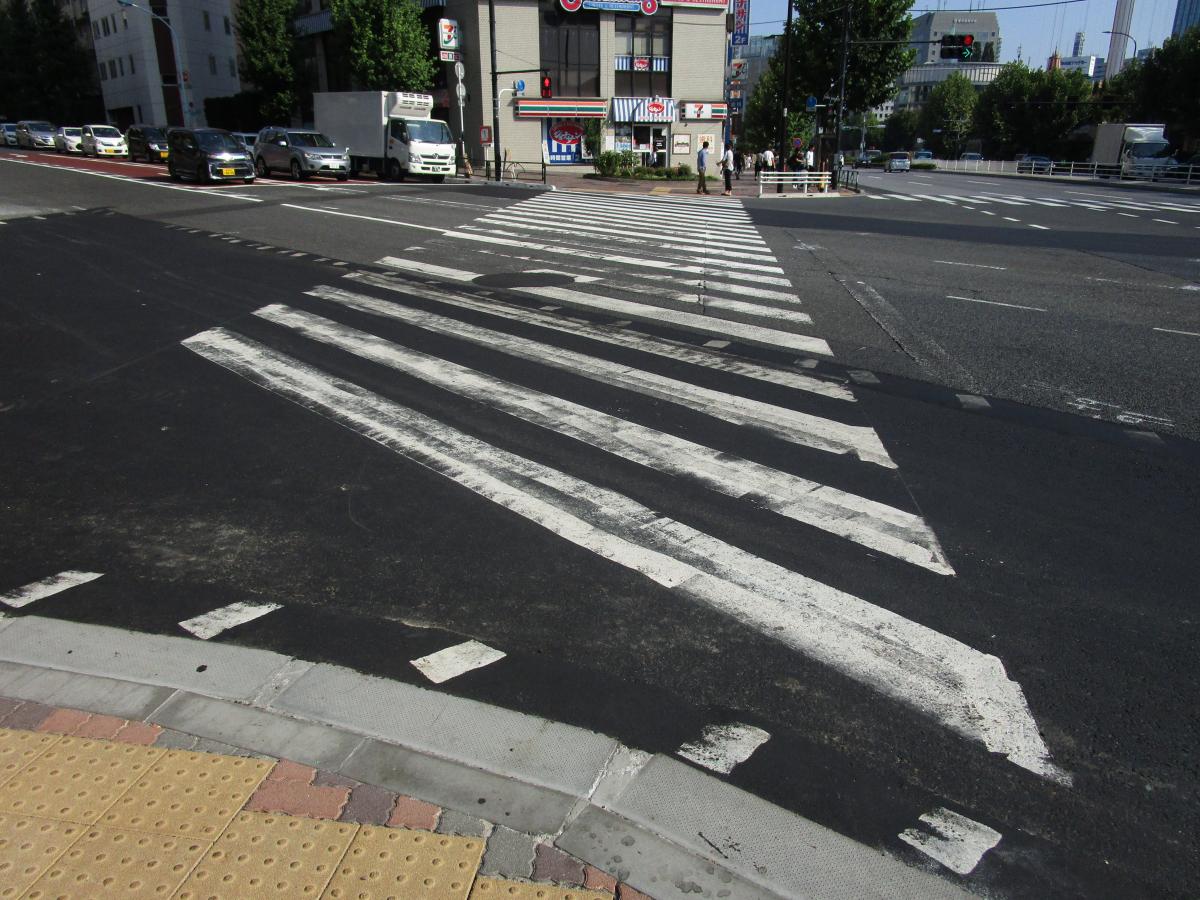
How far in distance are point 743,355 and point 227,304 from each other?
21.7ft

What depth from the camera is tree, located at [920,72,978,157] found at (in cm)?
10500

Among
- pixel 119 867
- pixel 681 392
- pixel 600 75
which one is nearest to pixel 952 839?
pixel 119 867

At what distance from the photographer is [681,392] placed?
7.54 m

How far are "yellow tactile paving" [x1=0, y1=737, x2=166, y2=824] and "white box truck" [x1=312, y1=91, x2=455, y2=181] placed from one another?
34333 millimetres

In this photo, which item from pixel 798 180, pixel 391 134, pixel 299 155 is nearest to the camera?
pixel 299 155

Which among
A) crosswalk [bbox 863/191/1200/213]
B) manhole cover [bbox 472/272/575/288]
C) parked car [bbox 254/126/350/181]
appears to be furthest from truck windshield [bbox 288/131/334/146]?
manhole cover [bbox 472/272/575/288]

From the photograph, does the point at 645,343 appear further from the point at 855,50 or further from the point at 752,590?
the point at 855,50

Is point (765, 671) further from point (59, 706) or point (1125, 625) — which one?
point (59, 706)

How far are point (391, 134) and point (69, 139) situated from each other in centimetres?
2271

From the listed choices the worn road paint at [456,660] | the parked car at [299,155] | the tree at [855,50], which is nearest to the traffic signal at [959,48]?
the tree at [855,50]

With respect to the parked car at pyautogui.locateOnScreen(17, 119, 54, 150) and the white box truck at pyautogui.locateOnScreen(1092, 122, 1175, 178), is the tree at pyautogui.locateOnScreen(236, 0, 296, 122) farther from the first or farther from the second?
the white box truck at pyautogui.locateOnScreen(1092, 122, 1175, 178)

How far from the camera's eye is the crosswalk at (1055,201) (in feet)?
94.4

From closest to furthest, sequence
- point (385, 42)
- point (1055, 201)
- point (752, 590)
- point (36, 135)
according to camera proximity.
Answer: point (752, 590), point (1055, 201), point (385, 42), point (36, 135)

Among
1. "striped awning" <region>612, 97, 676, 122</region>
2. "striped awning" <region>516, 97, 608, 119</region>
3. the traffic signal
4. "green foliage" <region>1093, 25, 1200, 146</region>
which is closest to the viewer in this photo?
the traffic signal
